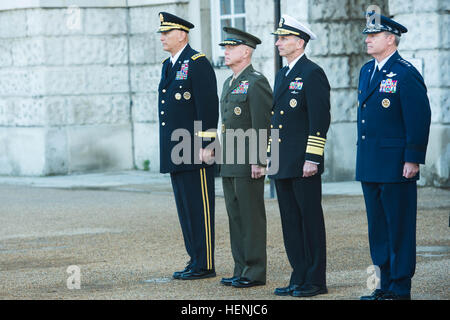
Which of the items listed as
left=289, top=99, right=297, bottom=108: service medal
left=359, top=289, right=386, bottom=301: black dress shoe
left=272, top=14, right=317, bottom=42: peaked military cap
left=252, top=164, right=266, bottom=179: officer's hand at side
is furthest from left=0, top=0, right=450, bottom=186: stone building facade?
left=359, top=289, right=386, bottom=301: black dress shoe

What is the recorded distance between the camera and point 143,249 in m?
9.62

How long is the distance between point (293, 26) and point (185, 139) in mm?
1454

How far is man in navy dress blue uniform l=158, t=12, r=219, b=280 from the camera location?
8.11 meters

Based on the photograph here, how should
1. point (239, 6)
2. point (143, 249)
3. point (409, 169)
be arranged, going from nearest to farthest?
point (409, 169) < point (143, 249) < point (239, 6)

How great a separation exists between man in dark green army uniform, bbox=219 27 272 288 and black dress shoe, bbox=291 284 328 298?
0.55 meters

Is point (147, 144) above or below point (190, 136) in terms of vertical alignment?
below

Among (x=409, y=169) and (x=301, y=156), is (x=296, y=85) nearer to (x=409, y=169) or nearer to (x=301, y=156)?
(x=301, y=156)

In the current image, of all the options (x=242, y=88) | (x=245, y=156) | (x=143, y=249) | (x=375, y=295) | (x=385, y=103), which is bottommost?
(x=143, y=249)

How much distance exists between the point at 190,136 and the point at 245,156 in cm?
64

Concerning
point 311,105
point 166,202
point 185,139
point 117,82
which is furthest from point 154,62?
point 311,105

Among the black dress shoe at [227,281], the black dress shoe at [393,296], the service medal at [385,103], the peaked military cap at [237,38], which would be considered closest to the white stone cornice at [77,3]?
the peaked military cap at [237,38]

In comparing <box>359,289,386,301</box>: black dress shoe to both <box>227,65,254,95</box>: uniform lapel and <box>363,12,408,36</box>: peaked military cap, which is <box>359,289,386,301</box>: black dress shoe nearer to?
<box>363,12,408,36</box>: peaked military cap

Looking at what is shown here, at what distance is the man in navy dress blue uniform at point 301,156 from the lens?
7105 millimetres

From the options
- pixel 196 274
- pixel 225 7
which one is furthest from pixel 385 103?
pixel 225 7
